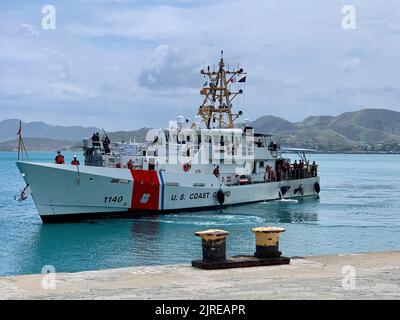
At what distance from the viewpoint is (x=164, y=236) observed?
29.1 meters

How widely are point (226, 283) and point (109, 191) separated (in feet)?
74.6

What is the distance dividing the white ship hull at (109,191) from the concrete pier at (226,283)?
1992 cm

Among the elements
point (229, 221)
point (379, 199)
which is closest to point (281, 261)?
point (229, 221)

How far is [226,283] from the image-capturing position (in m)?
11.5

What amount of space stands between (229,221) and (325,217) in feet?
25.0

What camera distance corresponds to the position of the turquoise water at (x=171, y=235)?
24.0 m

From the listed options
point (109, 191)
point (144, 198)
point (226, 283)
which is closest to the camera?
point (226, 283)

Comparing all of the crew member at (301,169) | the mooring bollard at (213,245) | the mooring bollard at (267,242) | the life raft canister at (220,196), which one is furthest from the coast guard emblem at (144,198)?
the mooring bollard at (213,245)

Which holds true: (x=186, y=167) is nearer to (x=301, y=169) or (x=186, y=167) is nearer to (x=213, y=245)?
(x=301, y=169)

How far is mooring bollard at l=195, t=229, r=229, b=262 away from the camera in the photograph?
12977 millimetres

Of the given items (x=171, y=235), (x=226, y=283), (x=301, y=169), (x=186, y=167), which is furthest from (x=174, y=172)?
(x=226, y=283)

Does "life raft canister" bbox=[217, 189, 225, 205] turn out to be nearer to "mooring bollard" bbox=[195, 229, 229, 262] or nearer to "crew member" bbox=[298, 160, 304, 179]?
"crew member" bbox=[298, 160, 304, 179]
